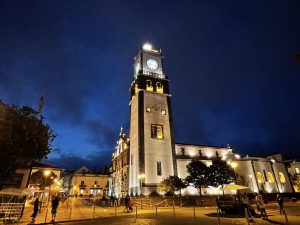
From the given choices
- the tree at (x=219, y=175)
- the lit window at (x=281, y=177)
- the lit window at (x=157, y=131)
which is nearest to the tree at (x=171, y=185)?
the tree at (x=219, y=175)

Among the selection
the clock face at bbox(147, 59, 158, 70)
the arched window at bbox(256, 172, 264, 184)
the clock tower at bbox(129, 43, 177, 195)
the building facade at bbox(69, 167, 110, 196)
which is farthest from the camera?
the building facade at bbox(69, 167, 110, 196)

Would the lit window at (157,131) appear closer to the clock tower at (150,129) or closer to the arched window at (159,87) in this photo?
the clock tower at (150,129)

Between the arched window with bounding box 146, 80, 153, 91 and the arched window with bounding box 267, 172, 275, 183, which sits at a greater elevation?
the arched window with bounding box 146, 80, 153, 91

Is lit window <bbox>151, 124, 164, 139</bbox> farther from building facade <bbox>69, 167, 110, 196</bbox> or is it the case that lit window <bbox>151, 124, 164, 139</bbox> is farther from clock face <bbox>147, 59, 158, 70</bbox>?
building facade <bbox>69, 167, 110, 196</bbox>

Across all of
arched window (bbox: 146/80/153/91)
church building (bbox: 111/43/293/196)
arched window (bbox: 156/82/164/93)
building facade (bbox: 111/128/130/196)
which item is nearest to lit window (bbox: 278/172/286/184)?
church building (bbox: 111/43/293/196)

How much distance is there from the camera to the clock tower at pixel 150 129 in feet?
149

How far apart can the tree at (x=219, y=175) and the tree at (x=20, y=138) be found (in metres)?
35.4

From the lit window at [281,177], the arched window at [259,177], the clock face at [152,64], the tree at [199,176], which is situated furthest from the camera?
the clock face at [152,64]

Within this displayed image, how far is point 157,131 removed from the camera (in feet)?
167

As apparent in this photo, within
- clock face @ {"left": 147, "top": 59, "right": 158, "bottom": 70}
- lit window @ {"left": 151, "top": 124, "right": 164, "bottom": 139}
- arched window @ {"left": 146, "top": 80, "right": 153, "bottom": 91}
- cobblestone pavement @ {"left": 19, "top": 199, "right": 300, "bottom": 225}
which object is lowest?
cobblestone pavement @ {"left": 19, "top": 199, "right": 300, "bottom": 225}

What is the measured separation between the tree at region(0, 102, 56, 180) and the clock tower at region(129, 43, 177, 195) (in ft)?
91.3

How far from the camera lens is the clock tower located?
1789 inches

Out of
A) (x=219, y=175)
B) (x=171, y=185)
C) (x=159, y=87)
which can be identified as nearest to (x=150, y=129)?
(x=159, y=87)

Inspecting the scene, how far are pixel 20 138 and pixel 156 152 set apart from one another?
3320 cm
